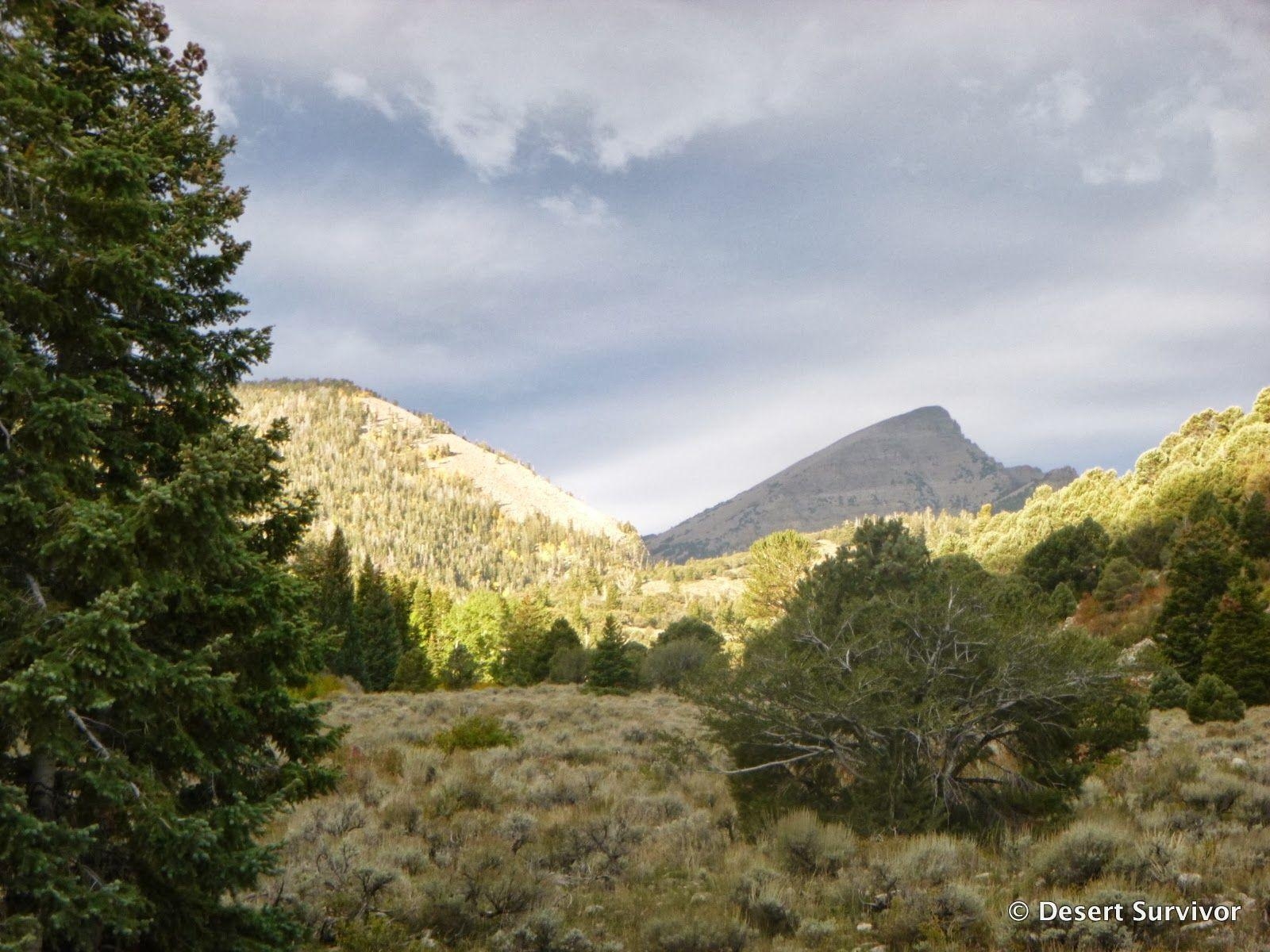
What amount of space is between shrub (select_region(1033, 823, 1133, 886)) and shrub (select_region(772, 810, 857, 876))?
211cm

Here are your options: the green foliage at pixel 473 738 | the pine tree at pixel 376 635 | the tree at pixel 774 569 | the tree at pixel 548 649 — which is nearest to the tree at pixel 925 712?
the green foliage at pixel 473 738

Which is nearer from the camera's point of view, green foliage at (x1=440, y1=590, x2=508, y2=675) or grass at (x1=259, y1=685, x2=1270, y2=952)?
grass at (x1=259, y1=685, x2=1270, y2=952)

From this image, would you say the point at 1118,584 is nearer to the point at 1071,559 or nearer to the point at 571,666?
the point at 1071,559

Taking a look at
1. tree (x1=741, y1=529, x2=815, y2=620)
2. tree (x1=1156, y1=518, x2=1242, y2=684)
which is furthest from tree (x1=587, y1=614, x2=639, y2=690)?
tree (x1=1156, y1=518, x2=1242, y2=684)

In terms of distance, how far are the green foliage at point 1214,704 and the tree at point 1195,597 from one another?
718cm

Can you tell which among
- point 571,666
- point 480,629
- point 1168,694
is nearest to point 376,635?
point 571,666

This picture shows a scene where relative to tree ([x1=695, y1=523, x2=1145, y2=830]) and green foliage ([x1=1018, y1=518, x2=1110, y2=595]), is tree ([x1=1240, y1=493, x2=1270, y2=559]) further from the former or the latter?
tree ([x1=695, y1=523, x2=1145, y2=830])

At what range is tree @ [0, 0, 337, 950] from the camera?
418 centimetres

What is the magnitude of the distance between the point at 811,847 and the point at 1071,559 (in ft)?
151

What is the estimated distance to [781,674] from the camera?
1086 cm

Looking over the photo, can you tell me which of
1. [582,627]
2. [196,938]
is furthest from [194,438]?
[582,627]

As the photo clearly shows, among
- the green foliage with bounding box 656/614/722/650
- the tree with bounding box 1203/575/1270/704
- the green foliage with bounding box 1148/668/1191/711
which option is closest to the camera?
the tree with bounding box 1203/575/1270/704

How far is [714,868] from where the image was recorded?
9.15m

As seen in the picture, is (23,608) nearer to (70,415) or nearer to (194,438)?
(70,415)
